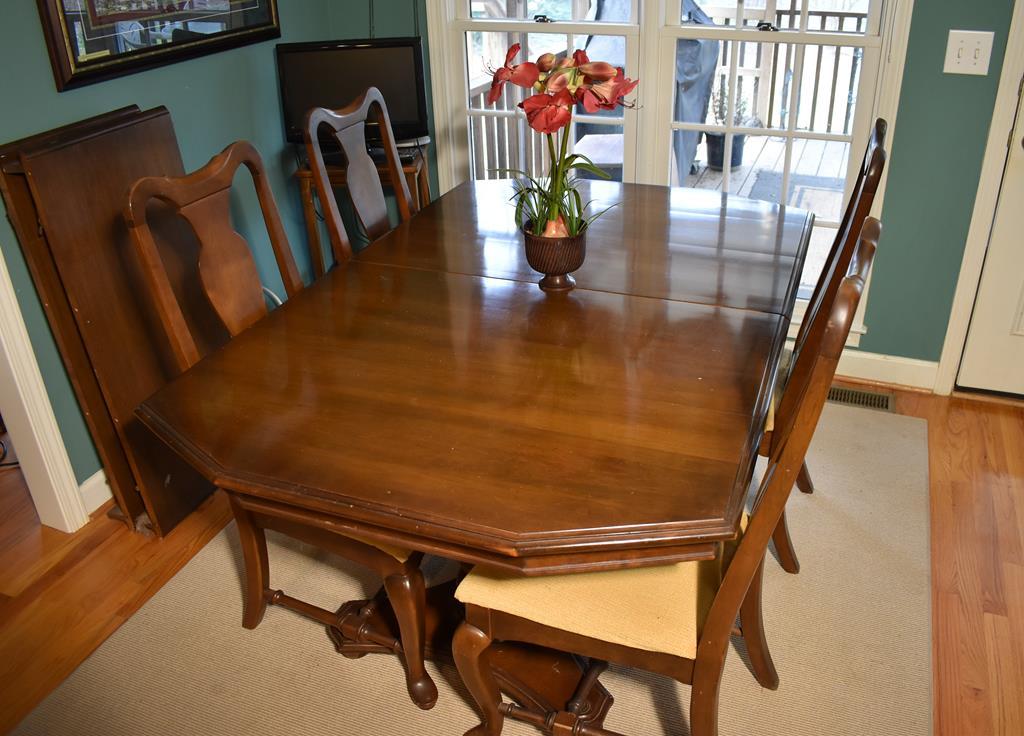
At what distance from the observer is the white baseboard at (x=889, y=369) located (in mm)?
3123

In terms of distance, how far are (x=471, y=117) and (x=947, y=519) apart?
2.21m

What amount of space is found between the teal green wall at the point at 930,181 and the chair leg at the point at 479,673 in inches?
80.5

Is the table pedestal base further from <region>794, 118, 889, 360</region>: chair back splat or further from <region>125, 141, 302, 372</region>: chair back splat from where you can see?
<region>794, 118, 889, 360</region>: chair back splat

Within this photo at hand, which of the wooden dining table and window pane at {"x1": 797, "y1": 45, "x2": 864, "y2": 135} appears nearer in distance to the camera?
the wooden dining table

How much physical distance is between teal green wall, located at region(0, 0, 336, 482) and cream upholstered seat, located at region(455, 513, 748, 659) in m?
1.46

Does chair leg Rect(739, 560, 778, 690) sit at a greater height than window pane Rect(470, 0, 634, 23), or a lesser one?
lesser

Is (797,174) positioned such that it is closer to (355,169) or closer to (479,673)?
(355,169)

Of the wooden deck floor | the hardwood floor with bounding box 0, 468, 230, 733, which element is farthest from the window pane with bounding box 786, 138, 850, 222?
the hardwood floor with bounding box 0, 468, 230, 733

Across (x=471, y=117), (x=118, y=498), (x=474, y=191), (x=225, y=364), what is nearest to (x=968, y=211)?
(x=474, y=191)

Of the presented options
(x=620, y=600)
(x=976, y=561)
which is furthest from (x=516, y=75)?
(x=976, y=561)

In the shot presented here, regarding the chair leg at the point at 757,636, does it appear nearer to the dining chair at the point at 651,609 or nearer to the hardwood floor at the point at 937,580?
the dining chair at the point at 651,609

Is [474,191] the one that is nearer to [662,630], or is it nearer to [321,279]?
[321,279]

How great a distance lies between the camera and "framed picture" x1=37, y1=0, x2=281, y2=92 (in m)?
2.27

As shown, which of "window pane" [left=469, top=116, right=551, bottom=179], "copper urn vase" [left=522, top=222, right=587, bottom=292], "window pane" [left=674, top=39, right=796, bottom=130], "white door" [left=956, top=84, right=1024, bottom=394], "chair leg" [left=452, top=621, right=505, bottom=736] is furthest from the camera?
"window pane" [left=469, top=116, right=551, bottom=179]
